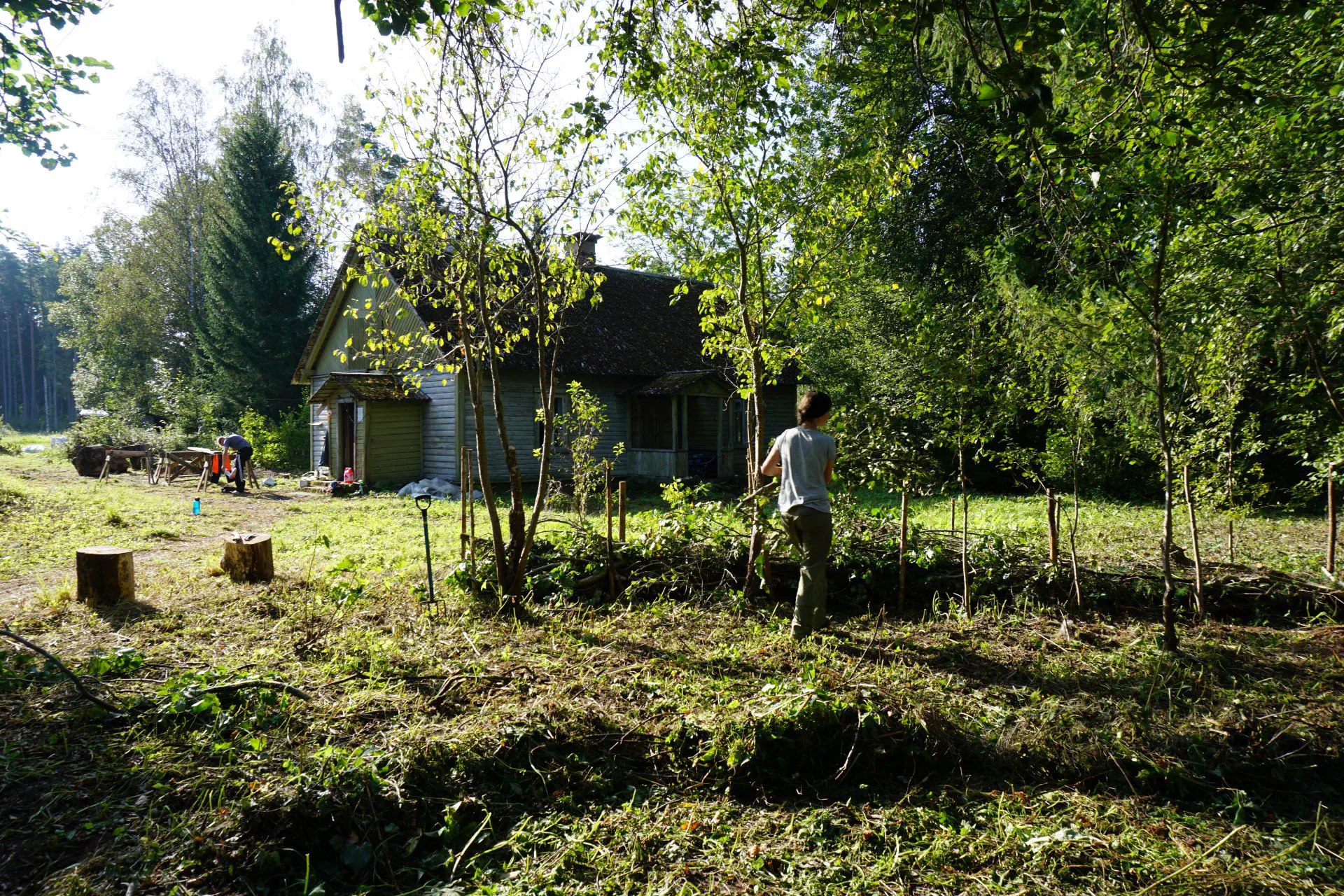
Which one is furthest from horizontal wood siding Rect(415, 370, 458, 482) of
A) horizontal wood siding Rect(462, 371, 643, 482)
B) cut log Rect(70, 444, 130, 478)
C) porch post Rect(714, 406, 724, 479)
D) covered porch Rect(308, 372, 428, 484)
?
cut log Rect(70, 444, 130, 478)

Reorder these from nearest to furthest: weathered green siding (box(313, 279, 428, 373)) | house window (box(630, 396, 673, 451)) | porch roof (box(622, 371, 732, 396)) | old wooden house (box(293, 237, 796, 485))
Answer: old wooden house (box(293, 237, 796, 485)), porch roof (box(622, 371, 732, 396)), weathered green siding (box(313, 279, 428, 373)), house window (box(630, 396, 673, 451))

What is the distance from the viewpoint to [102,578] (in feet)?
20.9

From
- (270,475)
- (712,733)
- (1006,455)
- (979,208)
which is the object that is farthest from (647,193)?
(270,475)

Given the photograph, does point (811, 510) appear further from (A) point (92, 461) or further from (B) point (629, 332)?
(A) point (92, 461)

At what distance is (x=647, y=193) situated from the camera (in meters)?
6.32

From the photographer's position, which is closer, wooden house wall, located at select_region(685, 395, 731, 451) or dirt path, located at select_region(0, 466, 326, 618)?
dirt path, located at select_region(0, 466, 326, 618)

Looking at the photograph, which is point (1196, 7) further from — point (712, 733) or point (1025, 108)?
point (712, 733)

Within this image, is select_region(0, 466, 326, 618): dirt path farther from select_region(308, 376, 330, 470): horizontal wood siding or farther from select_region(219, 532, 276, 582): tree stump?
select_region(308, 376, 330, 470): horizontal wood siding

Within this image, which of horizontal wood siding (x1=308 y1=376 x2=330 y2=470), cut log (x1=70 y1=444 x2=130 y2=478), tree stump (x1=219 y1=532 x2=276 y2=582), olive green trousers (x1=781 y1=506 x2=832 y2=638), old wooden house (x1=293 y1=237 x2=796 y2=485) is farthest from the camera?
horizontal wood siding (x1=308 y1=376 x2=330 y2=470)

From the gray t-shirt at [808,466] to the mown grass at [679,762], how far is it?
3.62 feet

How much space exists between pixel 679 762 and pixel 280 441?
25.1 meters

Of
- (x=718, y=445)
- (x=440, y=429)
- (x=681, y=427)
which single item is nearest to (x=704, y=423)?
(x=681, y=427)

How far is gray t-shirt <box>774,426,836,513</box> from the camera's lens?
5562 mm

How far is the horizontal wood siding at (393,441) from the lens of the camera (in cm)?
1752
